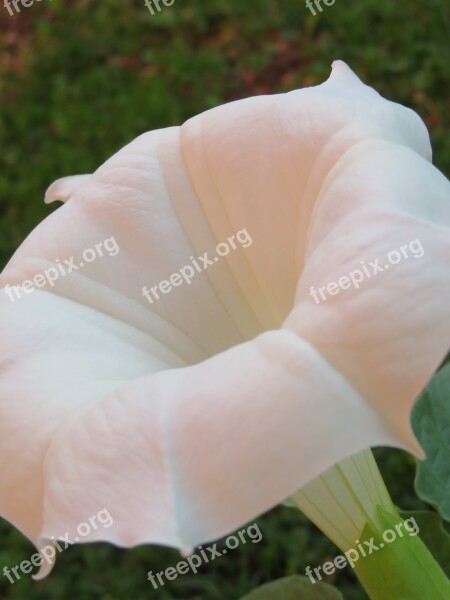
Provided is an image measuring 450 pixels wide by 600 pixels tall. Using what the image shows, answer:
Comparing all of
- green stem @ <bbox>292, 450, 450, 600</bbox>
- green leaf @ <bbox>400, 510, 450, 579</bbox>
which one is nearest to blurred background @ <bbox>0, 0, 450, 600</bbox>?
green leaf @ <bbox>400, 510, 450, 579</bbox>

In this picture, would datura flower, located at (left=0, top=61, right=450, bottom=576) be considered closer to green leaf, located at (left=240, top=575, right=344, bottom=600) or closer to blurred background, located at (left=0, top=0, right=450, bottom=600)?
green leaf, located at (left=240, top=575, right=344, bottom=600)

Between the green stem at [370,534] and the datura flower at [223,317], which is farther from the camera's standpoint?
the green stem at [370,534]

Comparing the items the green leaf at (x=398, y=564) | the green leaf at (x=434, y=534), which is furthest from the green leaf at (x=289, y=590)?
the green leaf at (x=398, y=564)

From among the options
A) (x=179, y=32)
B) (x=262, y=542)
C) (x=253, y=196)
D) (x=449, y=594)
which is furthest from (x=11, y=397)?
(x=179, y=32)

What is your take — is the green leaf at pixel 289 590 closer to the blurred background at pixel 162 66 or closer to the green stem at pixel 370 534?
the green stem at pixel 370 534

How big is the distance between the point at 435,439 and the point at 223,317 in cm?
28

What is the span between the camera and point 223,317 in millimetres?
885

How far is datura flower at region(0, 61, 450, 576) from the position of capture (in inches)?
21.2

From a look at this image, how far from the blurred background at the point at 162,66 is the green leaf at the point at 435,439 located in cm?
112

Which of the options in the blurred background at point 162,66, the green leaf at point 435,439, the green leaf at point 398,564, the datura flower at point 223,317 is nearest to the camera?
the datura flower at point 223,317

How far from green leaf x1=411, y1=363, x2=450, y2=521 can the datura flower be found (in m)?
0.23

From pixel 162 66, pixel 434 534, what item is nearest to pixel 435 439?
pixel 434 534

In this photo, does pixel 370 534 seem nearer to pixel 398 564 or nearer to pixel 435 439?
pixel 398 564

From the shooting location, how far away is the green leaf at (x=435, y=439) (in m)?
0.94
